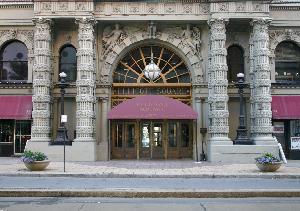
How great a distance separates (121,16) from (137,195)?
54.0 feet

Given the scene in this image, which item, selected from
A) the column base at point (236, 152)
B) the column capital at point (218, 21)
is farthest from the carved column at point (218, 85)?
the column base at point (236, 152)

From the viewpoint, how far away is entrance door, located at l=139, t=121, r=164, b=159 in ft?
93.4

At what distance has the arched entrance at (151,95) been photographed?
28516 millimetres

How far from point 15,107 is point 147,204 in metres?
18.7

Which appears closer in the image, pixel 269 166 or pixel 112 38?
pixel 269 166

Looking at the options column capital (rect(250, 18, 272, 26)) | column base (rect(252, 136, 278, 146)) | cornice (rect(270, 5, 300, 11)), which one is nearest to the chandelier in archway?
column capital (rect(250, 18, 272, 26))

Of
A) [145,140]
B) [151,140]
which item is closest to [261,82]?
[151,140]

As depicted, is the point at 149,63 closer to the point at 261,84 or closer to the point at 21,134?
the point at 261,84

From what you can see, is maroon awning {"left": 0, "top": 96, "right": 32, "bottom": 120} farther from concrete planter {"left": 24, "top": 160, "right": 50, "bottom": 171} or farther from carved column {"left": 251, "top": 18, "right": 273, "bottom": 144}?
carved column {"left": 251, "top": 18, "right": 273, "bottom": 144}

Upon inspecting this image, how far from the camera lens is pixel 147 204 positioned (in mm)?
12055

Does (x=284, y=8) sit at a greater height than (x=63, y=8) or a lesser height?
greater

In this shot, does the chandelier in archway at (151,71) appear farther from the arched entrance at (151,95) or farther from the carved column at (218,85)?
the carved column at (218,85)

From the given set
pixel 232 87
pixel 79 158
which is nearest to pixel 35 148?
pixel 79 158

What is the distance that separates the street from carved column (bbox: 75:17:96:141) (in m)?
13.2
